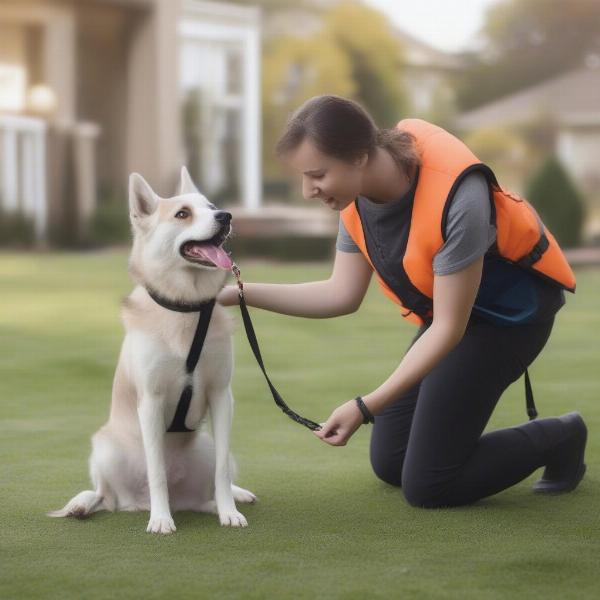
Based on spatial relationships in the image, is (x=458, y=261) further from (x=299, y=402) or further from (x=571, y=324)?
(x=571, y=324)

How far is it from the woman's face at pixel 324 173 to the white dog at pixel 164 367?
259 mm

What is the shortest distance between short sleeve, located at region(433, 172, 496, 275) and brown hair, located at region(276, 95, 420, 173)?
30cm

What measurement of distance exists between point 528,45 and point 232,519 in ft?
147

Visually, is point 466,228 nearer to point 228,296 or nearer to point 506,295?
point 506,295

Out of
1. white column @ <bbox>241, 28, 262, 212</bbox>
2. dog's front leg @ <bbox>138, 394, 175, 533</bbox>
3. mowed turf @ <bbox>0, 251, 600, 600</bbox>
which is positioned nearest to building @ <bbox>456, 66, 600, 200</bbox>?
white column @ <bbox>241, 28, 262, 212</bbox>

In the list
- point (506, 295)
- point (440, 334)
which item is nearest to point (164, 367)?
point (440, 334)

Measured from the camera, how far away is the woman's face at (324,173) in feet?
10.5

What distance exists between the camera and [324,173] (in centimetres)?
323

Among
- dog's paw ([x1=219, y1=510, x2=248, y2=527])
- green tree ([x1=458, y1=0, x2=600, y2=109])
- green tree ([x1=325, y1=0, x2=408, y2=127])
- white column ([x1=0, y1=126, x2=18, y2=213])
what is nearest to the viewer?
dog's paw ([x1=219, y1=510, x2=248, y2=527])

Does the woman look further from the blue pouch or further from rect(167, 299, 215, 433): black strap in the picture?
rect(167, 299, 215, 433): black strap

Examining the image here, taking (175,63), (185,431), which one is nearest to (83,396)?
(185,431)

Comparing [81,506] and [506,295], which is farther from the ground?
[506,295]

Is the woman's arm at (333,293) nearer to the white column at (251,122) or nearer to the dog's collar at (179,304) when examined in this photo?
the dog's collar at (179,304)

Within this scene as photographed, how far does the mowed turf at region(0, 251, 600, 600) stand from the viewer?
2889mm
